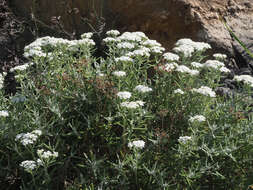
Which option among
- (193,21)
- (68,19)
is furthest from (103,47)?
(193,21)

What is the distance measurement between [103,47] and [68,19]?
47.4 inches

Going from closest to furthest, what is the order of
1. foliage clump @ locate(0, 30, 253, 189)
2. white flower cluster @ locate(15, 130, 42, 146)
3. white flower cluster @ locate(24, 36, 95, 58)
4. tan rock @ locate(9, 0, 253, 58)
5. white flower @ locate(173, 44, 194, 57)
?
1. white flower cluster @ locate(15, 130, 42, 146)
2. foliage clump @ locate(0, 30, 253, 189)
3. white flower cluster @ locate(24, 36, 95, 58)
4. white flower @ locate(173, 44, 194, 57)
5. tan rock @ locate(9, 0, 253, 58)

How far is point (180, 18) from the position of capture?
6.04 metres

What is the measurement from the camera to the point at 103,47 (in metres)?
6.59

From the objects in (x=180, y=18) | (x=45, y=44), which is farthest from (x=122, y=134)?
(x=180, y=18)

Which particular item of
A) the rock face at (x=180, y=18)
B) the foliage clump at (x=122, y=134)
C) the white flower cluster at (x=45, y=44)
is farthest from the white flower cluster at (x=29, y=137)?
the rock face at (x=180, y=18)

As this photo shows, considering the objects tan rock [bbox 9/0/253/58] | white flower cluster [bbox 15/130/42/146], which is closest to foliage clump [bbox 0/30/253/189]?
white flower cluster [bbox 15/130/42/146]

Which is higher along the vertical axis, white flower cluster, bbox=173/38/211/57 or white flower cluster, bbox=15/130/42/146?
white flower cluster, bbox=173/38/211/57

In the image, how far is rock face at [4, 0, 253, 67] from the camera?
599 centimetres

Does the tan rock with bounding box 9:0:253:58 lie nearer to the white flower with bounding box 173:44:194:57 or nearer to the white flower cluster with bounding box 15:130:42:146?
the white flower with bounding box 173:44:194:57

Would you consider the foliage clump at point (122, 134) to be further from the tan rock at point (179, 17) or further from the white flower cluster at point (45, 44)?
the tan rock at point (179, 17)

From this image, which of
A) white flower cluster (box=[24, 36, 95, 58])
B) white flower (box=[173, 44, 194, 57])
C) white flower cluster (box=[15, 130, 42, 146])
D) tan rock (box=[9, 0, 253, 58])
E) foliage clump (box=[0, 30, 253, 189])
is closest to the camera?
white flower cluster (box=[15, 130, 42, 146])

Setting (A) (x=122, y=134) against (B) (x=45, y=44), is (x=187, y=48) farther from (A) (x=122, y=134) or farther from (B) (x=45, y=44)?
(B) (x=45, y=44)

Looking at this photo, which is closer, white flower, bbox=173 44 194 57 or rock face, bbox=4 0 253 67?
white flower, bbox=173 44 194 57
